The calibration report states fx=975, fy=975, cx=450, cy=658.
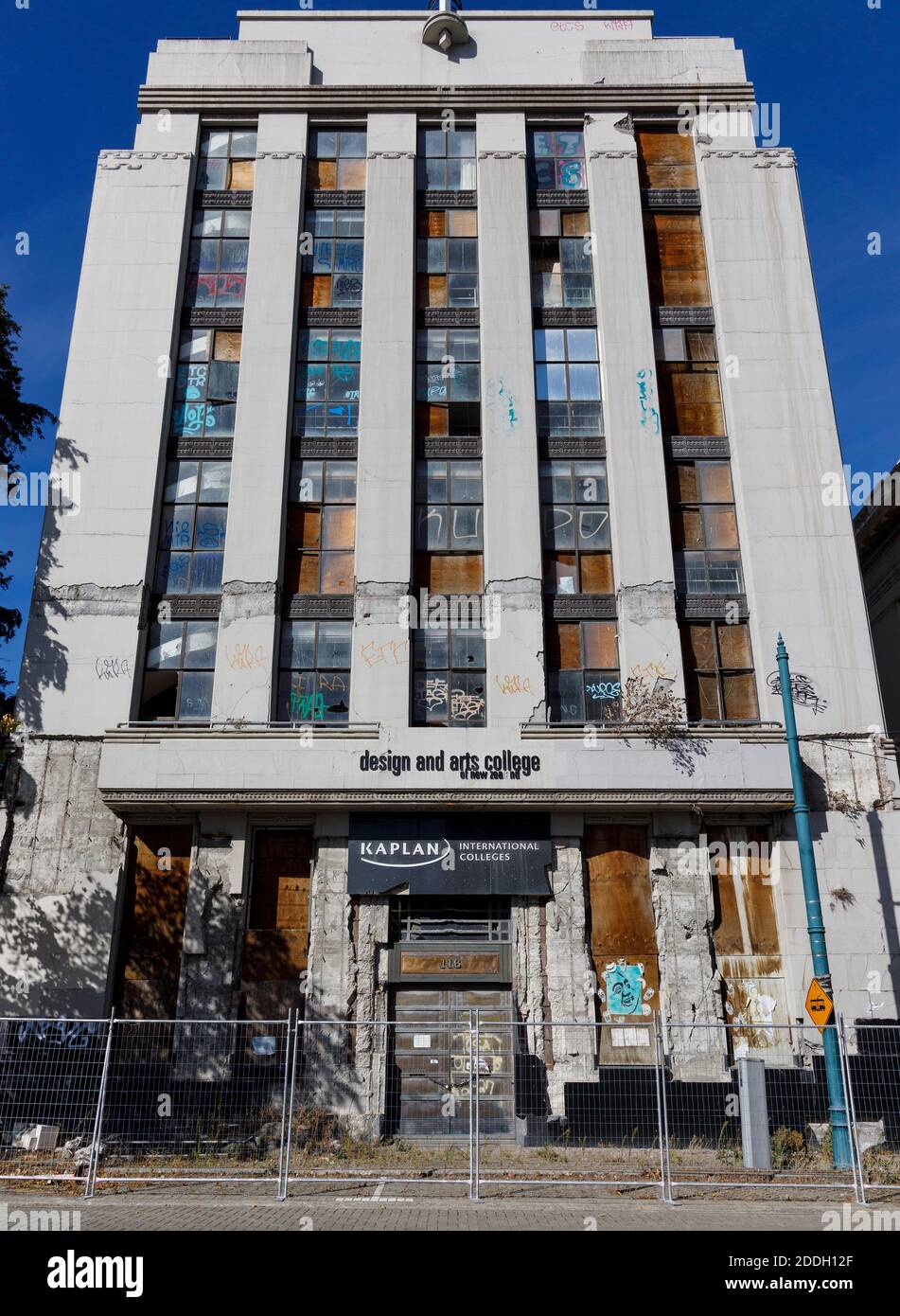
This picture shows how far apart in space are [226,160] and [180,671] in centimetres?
1517

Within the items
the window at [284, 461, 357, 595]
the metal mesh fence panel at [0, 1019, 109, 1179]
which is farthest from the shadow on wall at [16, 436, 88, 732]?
the metal mesh fence panel at [0, 1019, 109, 1179]

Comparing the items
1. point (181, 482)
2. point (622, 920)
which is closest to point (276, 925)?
point (622, 920)

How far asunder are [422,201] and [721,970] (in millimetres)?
21321

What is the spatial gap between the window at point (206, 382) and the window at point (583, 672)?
998 cm

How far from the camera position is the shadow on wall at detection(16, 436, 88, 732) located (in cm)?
2198

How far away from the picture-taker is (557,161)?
2769 centimetres

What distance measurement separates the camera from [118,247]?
26.1m

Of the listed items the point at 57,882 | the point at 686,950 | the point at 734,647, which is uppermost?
the point at 734,647

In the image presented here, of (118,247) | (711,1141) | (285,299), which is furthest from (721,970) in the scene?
(118,247)

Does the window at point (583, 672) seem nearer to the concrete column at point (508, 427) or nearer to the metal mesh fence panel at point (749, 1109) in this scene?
the concrete column at point (508, 427)

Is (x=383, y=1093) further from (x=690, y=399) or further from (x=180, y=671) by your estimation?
(x=690, y=399)

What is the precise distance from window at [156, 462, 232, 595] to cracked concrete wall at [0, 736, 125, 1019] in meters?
4.51

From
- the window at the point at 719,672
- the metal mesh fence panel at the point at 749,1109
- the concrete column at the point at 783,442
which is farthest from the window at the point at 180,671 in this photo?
the concrete column at the point at 783,442

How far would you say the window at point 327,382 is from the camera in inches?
980
